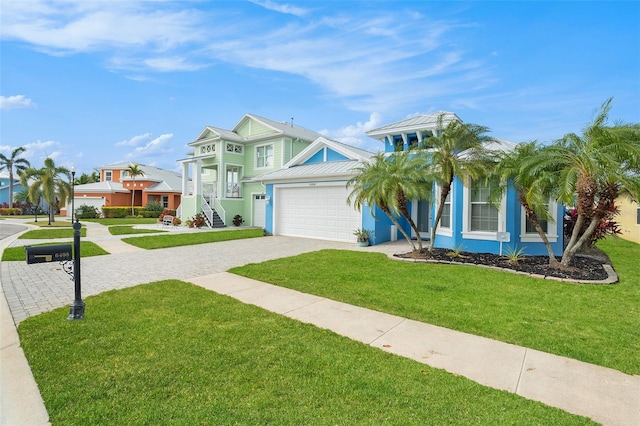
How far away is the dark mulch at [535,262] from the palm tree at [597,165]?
1277 millimetres

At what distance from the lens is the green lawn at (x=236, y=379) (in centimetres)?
281

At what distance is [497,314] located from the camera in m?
5.48

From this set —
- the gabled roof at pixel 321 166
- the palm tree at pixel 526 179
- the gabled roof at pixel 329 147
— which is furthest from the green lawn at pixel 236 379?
the gabled roof at pixel 329 147

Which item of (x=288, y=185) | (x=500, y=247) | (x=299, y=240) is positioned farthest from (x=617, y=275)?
(x=288, y=185)

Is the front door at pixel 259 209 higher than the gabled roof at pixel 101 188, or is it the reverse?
the gabled roof at pixel 101 188

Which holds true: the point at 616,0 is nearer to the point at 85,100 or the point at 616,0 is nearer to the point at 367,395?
the point at 367,395

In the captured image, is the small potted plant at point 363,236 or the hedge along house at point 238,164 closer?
the small potted plant at point 363,236

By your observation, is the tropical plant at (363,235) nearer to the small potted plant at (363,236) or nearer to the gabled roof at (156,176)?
the small potted plant at (363,236)

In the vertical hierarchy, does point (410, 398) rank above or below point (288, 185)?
below

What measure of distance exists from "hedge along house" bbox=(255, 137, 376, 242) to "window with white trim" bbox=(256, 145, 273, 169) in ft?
Answer: 19.0

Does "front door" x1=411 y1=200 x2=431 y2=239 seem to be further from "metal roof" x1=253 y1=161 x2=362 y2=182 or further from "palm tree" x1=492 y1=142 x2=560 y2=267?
"palm tree" x1=492 y1=142 x2=560 y2=267

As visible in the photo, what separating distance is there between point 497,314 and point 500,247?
5923 millimetres

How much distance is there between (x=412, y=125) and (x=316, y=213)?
5956 mm

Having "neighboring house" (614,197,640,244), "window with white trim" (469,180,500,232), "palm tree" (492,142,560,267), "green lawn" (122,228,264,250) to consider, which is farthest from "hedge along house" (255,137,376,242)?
"neighboring house" (614,197,640,244)
